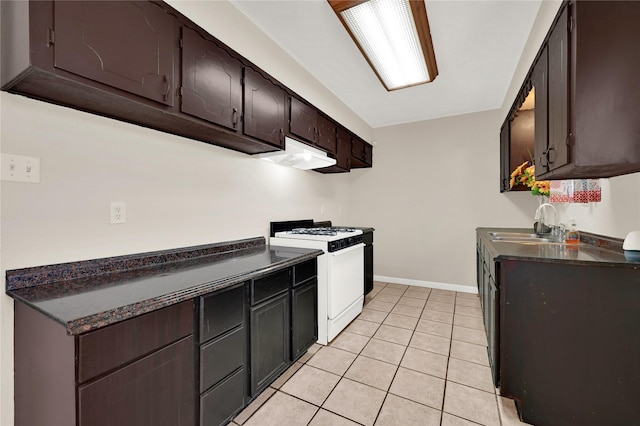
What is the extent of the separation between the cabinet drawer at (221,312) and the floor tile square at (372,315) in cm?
188

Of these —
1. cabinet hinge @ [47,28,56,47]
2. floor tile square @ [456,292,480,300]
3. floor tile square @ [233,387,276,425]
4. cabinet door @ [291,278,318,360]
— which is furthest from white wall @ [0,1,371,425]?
floor tile square @ [456,292,480,300]

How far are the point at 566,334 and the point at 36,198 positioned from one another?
109 inches

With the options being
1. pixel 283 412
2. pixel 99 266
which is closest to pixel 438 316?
pixel 283 412

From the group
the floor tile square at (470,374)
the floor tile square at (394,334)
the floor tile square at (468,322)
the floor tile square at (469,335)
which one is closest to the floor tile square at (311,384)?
the floor tile square at (394,334)

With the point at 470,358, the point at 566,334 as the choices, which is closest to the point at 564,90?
the point at 566,334

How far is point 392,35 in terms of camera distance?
6.93 feet

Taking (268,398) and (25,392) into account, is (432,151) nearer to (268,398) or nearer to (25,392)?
(268,398)

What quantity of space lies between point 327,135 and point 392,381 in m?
2.45

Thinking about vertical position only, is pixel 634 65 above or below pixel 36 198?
above

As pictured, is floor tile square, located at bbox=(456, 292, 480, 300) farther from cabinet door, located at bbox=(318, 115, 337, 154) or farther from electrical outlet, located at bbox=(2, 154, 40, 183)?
electrical outlet, located at bbox=(2, 154, 40, 183)

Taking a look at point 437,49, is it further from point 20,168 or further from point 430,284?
point 430,284

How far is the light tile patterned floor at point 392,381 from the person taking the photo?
5.30 ft

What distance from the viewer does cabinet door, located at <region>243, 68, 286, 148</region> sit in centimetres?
195

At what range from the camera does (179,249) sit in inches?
72.1
